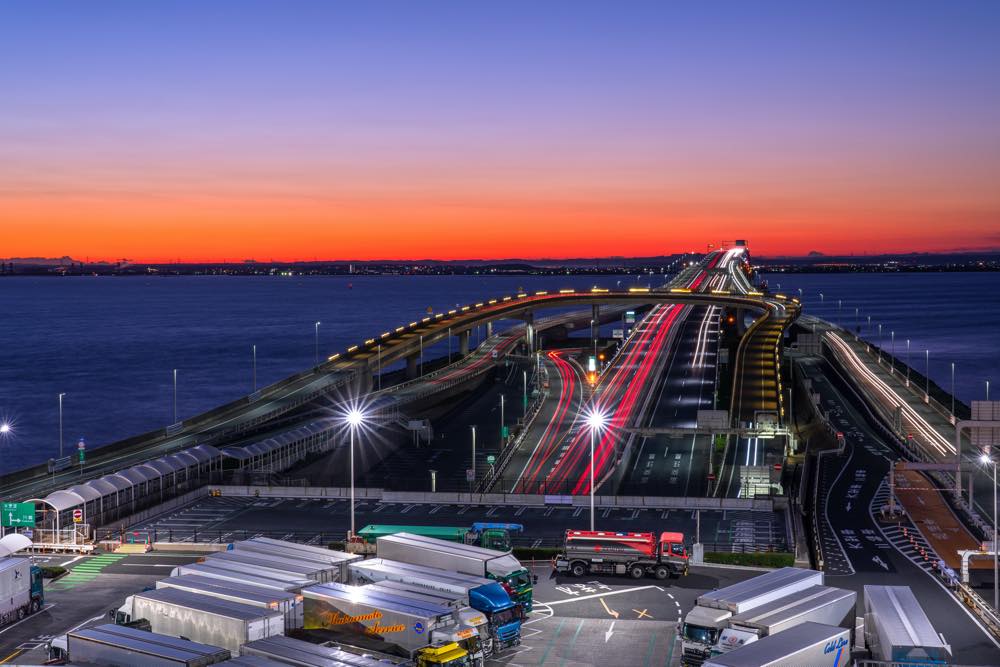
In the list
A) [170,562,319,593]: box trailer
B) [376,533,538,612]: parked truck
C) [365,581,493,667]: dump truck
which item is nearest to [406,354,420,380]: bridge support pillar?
[376,533,538,612]: parked truck

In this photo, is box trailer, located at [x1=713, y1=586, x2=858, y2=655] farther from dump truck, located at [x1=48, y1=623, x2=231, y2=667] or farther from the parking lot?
the parking lot

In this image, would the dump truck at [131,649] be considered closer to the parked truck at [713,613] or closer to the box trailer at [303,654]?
the box trailer at [303,654]

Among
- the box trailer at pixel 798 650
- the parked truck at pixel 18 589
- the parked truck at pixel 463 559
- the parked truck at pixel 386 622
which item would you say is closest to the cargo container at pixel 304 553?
the parked truck at pixel 463 559

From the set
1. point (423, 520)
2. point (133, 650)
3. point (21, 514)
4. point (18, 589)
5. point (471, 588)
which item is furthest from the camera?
point (423, 520)

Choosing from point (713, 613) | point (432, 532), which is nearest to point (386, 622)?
point (713, 613)

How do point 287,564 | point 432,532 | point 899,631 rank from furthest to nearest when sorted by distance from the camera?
1. point 432,532
2. point 287,564
3. point 899,631

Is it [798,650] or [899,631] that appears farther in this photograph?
[899,631]

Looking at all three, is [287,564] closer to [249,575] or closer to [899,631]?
[249,575]
